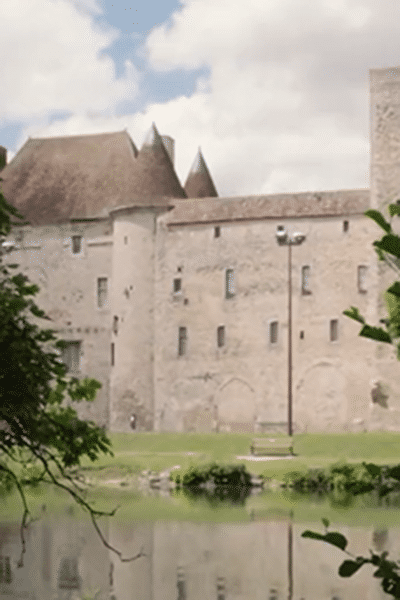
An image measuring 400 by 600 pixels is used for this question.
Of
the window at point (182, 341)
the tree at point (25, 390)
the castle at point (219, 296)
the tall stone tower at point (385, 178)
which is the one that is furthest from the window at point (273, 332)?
the tree at point (25, 390)

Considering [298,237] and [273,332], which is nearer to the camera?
[298,237]

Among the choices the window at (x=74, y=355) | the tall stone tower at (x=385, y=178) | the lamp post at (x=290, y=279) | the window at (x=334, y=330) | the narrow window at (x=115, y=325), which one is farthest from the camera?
the window at (x=74, y=355)

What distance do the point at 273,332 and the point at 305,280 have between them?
8.84 ft

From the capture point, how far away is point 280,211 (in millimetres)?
42062

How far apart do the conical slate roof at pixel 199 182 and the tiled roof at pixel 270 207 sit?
227 inches

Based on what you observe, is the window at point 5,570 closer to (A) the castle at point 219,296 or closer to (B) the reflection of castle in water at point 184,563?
(B) the reflection of castle in water at point 184,563

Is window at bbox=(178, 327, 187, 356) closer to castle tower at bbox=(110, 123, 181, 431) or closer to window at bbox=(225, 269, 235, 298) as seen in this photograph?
castle tower at bbox=(110, 123, 181, 431)

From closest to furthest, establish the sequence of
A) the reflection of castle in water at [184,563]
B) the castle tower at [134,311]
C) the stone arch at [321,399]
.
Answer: the reflection of castle in water at [184,563], the stone arch at [321,399], the castle tower at [134,311]

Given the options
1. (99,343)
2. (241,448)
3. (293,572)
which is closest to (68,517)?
(293,572)

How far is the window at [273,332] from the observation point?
41.4 meters

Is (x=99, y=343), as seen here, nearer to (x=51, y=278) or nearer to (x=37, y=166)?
(x=51, y=278)

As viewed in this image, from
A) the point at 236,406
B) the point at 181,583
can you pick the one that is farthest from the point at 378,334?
the point at 236,406

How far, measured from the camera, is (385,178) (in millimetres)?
39875

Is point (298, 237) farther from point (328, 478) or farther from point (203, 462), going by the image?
point (328, 478)
